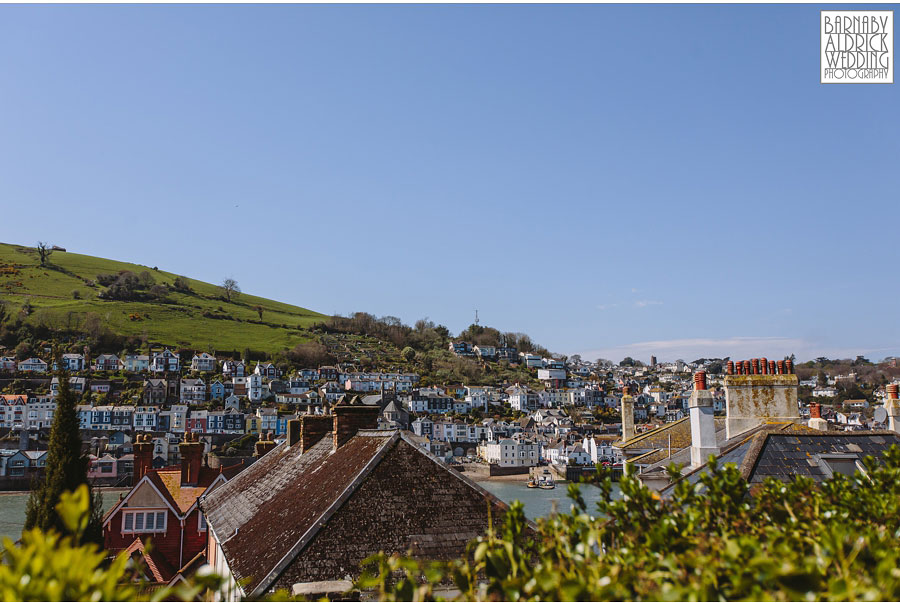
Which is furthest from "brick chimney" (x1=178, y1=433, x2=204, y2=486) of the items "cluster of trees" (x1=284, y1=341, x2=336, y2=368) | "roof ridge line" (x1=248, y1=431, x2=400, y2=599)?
"cluster of trees" (x1=284, y1=341, x2=336, y2=368)

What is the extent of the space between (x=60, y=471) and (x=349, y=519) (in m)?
17.6

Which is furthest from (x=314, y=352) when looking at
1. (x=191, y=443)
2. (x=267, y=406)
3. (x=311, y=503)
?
(x=311, y=503)

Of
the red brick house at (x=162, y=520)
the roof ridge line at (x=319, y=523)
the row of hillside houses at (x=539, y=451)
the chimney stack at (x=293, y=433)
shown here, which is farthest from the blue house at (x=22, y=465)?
the roof ridge line at (x=319, y=523)

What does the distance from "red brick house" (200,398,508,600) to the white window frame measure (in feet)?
35.8

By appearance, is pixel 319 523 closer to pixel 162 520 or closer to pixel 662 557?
pixel 662 557

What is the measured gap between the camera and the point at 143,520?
25359mm

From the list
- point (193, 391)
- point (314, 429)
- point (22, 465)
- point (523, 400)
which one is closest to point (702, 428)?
point (314, 429)

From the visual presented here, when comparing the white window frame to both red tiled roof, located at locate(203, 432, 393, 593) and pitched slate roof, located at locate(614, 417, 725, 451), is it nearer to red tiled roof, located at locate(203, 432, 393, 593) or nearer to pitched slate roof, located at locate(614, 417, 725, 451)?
red tiled roof, located at locate(203, 432, 393, 593)

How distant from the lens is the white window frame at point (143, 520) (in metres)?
25.3

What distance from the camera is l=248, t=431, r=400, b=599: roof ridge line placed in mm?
10094

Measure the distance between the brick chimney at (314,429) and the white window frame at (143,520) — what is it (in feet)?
32.1

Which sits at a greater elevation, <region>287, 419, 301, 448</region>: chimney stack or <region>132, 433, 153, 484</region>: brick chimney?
<region>287, 419, 301, 448</region>: chimney stack

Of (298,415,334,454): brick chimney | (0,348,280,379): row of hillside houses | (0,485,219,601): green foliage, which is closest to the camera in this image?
(0,485,219,601): green foliage

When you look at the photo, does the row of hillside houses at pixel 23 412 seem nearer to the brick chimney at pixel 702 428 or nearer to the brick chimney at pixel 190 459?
the brick chimney at pixel 190 459
